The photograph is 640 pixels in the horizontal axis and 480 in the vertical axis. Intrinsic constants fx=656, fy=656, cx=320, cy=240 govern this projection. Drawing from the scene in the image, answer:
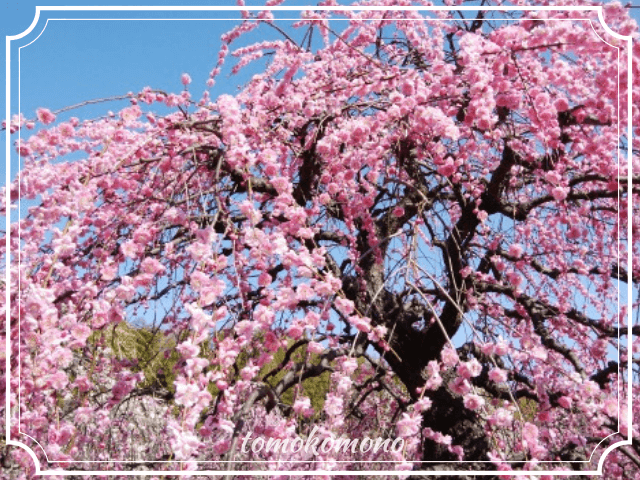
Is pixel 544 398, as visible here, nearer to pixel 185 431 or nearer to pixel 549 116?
pixel 549 116

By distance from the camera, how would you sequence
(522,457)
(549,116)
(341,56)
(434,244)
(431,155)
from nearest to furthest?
(522,457) → (549,116) → (431,155) → (341,56) → (434,244)

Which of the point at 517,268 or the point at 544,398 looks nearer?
the point at 544,398

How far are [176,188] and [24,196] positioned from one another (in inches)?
25.6

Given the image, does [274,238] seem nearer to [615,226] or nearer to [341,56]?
[341,56]

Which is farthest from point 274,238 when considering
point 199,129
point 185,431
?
point 185,431

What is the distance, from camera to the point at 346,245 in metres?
3.16

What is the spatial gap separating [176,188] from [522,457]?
170 centimetres

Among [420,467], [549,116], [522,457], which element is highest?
[549,116]

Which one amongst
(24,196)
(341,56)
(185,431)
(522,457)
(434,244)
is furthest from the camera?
(434,244)

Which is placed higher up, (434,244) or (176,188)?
(176,188)

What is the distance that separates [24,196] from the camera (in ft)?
7.14

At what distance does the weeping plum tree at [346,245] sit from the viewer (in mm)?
2141

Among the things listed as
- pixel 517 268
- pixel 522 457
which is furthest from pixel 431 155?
pixel 522 457

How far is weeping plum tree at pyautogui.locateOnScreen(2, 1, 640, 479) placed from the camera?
2.14 meters
